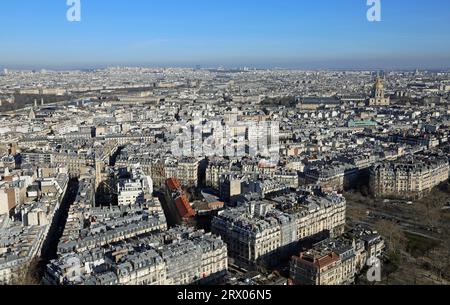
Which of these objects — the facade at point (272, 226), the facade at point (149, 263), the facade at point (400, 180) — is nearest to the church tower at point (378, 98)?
the facade at point (400, 180)

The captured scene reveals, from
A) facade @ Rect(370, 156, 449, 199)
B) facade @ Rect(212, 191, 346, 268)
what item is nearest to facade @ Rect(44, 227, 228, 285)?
facade @ Rect(212, 191, 346, 268)

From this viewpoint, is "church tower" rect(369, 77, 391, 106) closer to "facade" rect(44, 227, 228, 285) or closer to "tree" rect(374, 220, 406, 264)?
"tree" rect(374, 220, 406, 264)

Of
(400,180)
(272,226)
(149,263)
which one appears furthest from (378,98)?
(149,263)

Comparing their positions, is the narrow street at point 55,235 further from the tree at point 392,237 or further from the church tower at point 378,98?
the church tower at point 378,98

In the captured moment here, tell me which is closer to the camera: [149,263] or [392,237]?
[149,263]

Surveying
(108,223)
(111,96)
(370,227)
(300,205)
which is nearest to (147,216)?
(108,223)

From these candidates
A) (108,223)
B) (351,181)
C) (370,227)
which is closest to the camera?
(108,223)

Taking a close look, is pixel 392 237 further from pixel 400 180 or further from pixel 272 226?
pixel 400 180
